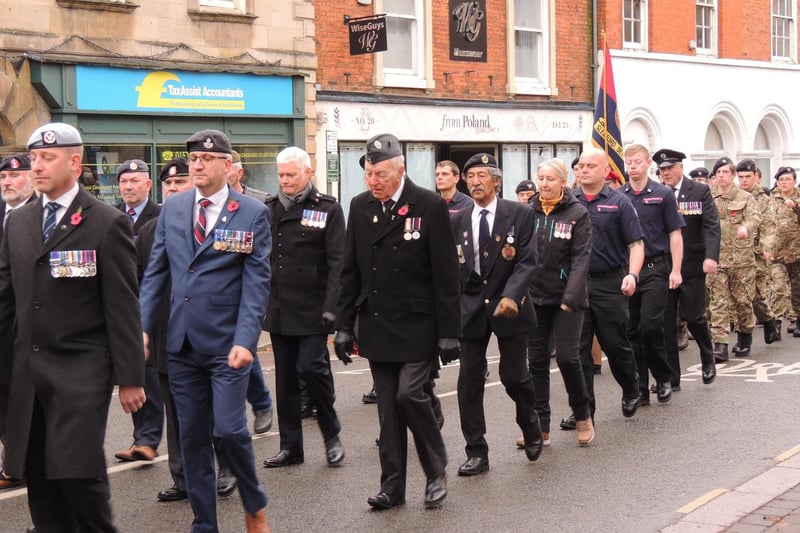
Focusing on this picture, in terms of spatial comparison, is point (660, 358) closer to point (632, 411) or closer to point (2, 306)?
point (632, 411)

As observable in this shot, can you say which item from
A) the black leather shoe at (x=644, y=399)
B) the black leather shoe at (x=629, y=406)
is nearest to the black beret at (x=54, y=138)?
the black leather shoe at (x=629, y=406)

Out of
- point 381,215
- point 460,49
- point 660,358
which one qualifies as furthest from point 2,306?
point 460,49

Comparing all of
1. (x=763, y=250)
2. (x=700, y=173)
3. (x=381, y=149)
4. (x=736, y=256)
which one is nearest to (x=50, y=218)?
(x=381, y=149)

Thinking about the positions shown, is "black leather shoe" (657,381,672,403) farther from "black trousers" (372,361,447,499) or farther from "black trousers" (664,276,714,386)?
"black trousers" (372,361,447,499)

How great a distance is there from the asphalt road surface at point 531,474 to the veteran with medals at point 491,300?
293 mm

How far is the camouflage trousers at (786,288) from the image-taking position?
17250 mm

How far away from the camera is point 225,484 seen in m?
8.19

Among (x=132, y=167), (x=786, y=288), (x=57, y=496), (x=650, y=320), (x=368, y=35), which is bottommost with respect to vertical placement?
(x=57, y=496)

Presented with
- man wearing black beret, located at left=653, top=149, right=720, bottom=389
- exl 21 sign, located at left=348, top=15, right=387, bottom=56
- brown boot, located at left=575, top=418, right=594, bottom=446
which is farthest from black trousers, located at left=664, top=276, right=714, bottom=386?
exl 21 sign, located at left=348, top=15, right=387, bottom=56

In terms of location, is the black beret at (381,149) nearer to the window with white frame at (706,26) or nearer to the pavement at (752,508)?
the pavement at (752,508)

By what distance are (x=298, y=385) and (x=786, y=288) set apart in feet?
33.7

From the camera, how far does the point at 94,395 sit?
5832 mm

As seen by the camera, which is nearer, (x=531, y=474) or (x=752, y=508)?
(x=752, y=508)

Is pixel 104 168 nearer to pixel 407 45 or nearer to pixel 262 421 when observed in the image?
pixel 407 45
